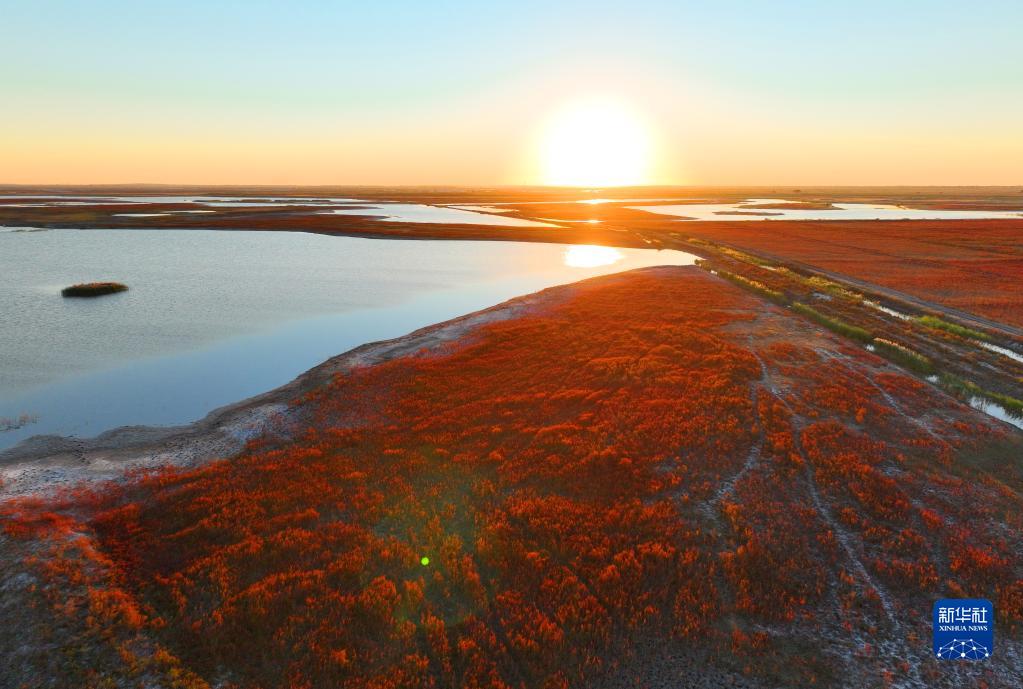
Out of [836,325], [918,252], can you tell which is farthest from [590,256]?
[918,252]

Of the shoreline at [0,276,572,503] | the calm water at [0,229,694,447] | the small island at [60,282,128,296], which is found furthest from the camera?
the small island at [60,282,128,296]

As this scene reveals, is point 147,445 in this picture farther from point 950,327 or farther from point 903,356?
point 950,327

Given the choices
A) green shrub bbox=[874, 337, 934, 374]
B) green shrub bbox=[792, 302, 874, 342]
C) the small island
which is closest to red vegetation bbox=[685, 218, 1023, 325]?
green shrub bbox=[792, 302, 874, 342]

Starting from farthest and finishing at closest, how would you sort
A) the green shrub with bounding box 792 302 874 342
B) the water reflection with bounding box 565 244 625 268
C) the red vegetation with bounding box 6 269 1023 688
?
1. the water reflection with bounding box 565 244 625 268
2. the green shrub with bounding box 792 302 874 342
3. the red vegetation with bounding box 6 269 1023 688

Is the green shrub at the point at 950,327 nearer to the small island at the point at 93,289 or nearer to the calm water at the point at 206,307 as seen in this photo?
the calm water at the point at 206,307

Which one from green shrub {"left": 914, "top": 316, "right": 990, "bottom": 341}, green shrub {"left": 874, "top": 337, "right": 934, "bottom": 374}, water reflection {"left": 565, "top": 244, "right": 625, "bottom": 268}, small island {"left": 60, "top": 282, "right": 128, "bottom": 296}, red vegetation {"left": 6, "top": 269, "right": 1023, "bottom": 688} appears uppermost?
water reflection {"left": 565, "top": 244, "right": 625, "bottom": 268}

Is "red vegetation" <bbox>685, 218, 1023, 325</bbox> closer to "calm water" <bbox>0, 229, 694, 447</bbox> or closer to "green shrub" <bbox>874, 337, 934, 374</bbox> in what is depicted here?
"green shrub" <bbox>874, 337, 934, 374</bbox>
